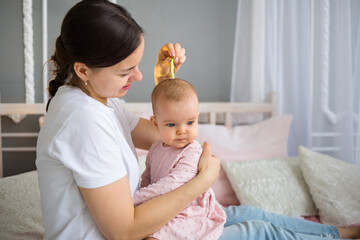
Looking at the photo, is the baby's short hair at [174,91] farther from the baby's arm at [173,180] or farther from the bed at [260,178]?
the bed at [260,178]

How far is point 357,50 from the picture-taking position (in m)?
1.58

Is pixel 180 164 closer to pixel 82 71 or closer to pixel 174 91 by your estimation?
pixel 174 91

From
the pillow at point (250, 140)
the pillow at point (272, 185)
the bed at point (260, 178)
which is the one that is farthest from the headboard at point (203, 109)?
the pillow at point (272, 185)

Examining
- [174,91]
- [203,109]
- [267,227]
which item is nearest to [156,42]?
[203,109]

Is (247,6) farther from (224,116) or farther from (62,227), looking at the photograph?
(62,227)

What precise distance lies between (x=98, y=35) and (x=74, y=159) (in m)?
0.35

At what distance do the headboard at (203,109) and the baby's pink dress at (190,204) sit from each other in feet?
4.08

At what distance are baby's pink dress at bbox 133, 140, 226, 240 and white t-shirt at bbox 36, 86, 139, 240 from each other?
0.13m

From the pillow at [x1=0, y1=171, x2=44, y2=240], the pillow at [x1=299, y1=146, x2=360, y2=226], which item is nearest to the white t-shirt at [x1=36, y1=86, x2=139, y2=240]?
the pillow at [x1=0, y1=171, x2=44, y2=240]

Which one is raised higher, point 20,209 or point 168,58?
point 168,58

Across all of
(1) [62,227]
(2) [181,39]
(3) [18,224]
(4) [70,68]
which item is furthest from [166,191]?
(2) [181,39]

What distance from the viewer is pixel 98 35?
0.93 meters

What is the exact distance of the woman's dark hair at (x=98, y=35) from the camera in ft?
3.07

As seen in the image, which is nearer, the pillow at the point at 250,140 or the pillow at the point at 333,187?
the pillow at the point at 333,187
